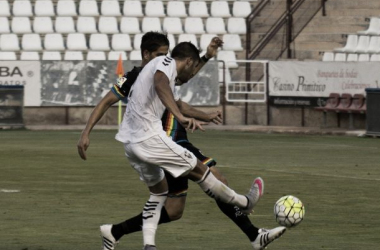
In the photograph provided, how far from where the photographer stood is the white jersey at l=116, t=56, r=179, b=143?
29.8 feet

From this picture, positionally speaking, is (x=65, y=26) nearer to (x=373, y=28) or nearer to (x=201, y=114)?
(x=373, y=28)

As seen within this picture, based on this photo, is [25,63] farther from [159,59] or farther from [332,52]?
[159,59]

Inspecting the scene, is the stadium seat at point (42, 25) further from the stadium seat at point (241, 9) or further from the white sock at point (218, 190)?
the white sock at point (218, 190)

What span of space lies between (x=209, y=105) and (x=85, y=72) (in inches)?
150

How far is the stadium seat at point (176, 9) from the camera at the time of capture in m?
38.2

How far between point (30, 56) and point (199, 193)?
21.3 metres

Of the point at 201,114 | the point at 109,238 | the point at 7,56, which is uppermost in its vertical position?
the point at 7,56

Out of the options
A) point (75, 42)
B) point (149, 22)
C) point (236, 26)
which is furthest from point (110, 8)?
point (236, 26)

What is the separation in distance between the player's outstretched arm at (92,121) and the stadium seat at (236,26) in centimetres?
2874

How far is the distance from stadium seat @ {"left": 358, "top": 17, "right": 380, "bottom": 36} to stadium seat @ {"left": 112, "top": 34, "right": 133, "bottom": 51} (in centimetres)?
742

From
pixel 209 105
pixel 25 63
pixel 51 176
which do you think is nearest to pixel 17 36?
pixel 25 63

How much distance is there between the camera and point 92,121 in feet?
31.6

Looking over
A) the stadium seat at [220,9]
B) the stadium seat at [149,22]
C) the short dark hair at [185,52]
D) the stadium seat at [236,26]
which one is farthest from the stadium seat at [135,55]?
the short dark hair at [185,52]

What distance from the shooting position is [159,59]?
917 cm
